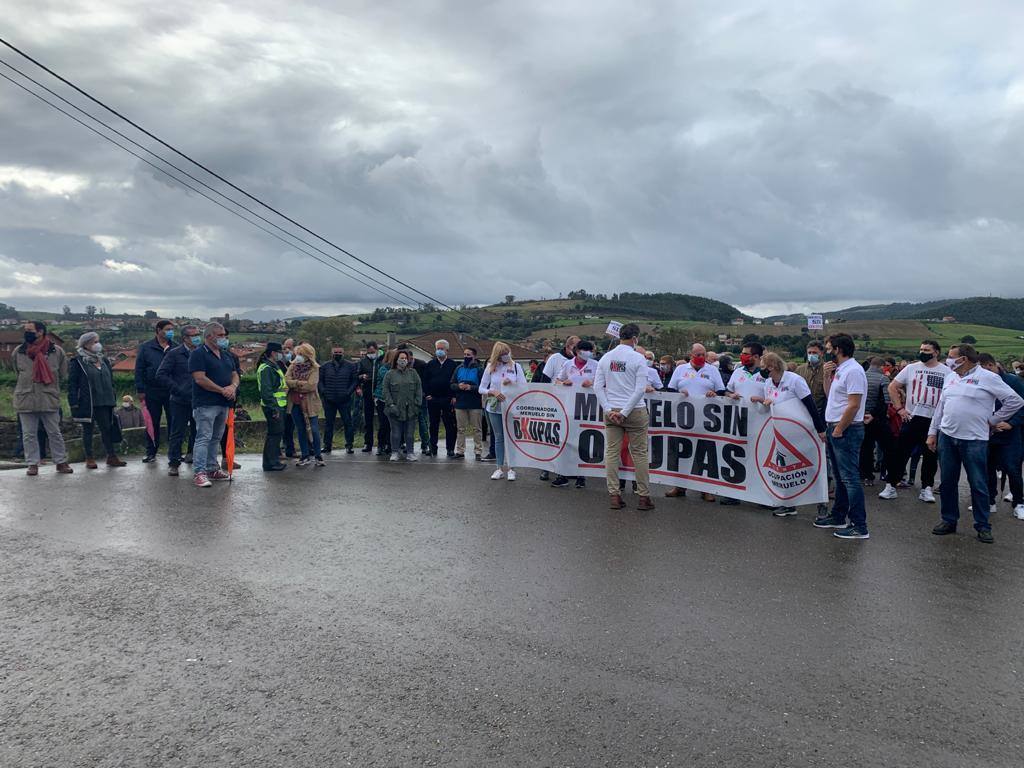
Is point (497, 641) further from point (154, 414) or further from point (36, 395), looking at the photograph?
point (154, 414)

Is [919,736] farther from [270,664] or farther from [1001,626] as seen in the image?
[270,664]

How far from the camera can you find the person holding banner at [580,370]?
33.1 feet

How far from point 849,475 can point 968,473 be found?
1.28 m

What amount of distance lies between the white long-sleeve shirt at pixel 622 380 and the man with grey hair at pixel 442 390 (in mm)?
4516

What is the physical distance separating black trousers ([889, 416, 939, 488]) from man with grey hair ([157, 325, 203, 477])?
1035cm

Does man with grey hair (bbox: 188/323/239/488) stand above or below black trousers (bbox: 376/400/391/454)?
above

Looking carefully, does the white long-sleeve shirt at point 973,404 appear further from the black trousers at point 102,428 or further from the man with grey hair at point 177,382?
the black trousers at point 102,428

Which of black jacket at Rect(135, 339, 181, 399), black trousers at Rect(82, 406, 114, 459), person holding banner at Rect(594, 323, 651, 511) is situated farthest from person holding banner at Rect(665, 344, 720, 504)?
black trousers at Rect(82, 406, 114, 459)

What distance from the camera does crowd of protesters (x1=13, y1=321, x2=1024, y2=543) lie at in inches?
290

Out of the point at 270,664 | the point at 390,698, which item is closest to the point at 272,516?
the point at 270,664

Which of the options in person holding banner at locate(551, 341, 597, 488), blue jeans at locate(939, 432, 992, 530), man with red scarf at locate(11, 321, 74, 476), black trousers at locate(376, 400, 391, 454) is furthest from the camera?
black trousers at locate(376, 400, 391, 454)

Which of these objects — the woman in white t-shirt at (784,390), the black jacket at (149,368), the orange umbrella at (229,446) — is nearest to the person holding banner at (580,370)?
the woman in white t-shirt at (784,390)

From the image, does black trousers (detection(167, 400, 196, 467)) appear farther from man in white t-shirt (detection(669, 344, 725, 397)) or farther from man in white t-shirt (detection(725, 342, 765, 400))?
man in white t-shirt (detection(725, 342, 765, 400))

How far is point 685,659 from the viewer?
13.7ft
